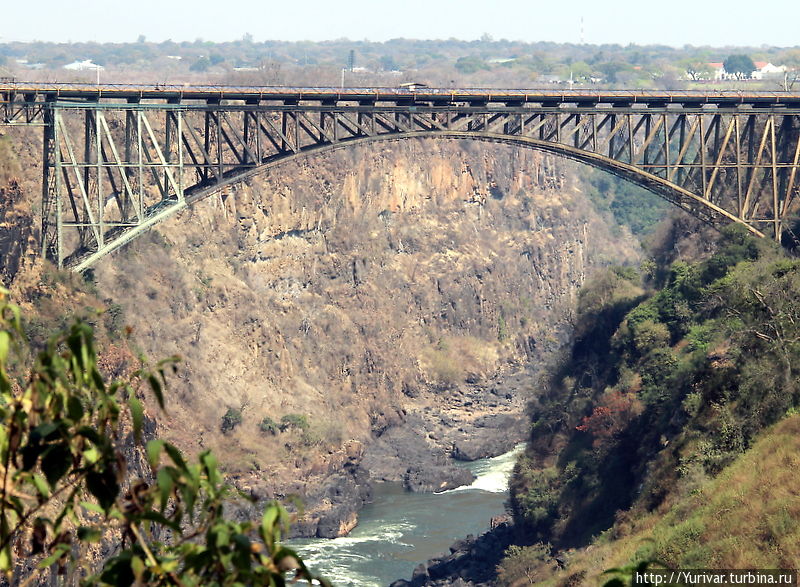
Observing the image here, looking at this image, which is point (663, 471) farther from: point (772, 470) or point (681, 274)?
point (681, 274)

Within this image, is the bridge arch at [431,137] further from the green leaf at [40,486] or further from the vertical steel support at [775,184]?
the green leaf at [40,486]

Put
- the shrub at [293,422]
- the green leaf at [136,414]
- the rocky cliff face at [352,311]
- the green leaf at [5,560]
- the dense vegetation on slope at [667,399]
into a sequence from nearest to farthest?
the green leaf at [136,414]
the green leaf at [5,560]
the dense vegetation on slope at [667,399]
the rocky cliff face at [352,311]
the shrub at [293,422]

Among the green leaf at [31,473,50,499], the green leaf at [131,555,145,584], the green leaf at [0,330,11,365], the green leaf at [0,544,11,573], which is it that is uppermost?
the green leaf at [0,330,11,365]

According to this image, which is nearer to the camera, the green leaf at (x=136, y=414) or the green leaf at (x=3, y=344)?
the green leaf at (x=3, y=344)

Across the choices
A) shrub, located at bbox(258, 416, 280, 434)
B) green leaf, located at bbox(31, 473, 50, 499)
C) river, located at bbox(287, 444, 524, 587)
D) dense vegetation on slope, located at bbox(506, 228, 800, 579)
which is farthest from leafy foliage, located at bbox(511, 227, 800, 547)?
green leaf, located at bbox(31, 473, 50, 499)

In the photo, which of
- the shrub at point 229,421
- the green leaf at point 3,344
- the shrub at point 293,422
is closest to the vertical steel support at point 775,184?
the shrub at point 293,422

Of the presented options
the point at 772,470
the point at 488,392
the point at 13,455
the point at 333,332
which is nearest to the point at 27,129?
the point at 333,332

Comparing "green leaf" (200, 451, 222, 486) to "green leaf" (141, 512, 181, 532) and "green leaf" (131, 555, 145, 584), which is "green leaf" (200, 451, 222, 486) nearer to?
"green leaf" (141, 512, 181, 532)
